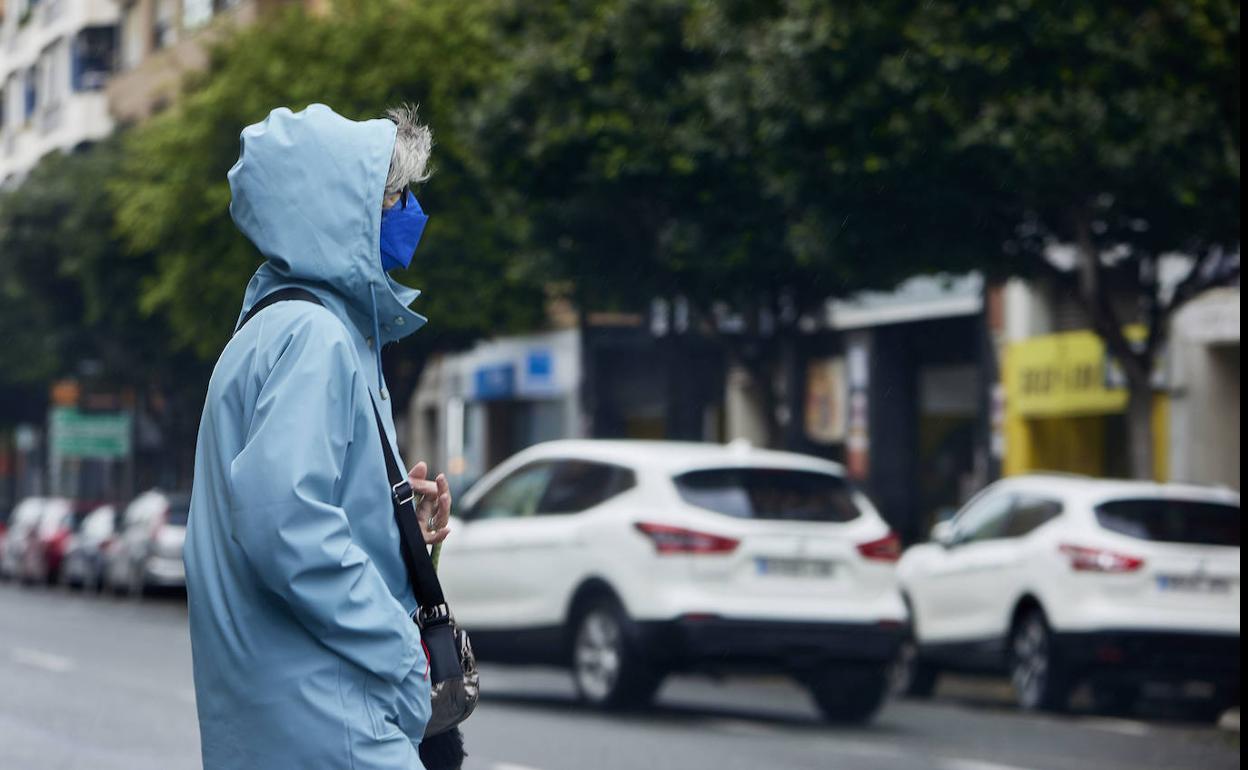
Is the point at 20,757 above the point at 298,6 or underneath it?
underneath

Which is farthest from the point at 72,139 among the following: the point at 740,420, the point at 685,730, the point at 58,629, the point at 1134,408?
the point at 685,730

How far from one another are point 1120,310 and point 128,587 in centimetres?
1481

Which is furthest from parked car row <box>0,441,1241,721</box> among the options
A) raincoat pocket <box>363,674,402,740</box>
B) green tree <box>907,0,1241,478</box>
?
raincoat pocket <box>363,674,402,740</box>

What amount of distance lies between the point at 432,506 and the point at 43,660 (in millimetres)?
15222

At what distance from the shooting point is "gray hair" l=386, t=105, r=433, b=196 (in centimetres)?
337

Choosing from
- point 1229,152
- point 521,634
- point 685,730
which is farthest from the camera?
point 1229,152

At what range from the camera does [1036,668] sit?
49.5 ft

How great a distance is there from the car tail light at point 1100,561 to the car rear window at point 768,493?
78.5 inches

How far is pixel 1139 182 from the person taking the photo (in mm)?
16812

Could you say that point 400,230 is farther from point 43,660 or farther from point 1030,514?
point 43,660

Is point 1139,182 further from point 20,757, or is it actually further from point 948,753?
point 20,757

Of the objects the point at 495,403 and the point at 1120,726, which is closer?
the point at 1120,726

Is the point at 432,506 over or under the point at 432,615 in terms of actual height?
over

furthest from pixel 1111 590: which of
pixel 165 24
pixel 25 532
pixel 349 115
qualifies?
pixel 165 24
